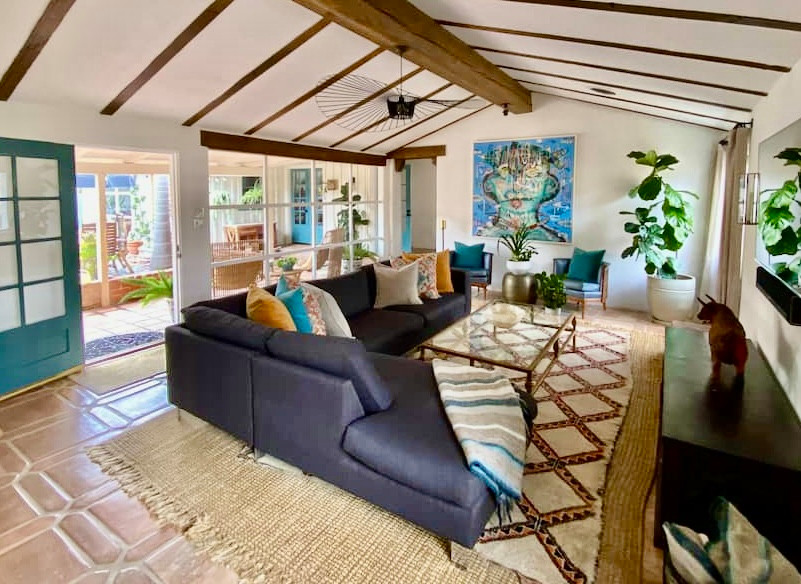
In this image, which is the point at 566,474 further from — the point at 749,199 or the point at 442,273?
the point at 442,273

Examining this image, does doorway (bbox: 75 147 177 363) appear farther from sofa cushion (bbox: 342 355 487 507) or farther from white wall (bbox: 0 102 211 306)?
sofa cushion (bbox: 342 355 487 507)

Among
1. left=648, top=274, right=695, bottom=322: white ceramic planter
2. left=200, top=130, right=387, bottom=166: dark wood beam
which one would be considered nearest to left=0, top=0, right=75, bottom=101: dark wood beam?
left=200, top=130, right=387, bottom=166: dark wood beam

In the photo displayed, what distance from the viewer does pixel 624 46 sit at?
318cm

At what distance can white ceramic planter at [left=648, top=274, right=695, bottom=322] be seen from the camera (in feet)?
18.4

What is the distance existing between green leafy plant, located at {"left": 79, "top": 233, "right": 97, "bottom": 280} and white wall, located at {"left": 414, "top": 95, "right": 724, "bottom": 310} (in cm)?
528

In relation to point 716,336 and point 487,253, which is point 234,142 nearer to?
point 487,253

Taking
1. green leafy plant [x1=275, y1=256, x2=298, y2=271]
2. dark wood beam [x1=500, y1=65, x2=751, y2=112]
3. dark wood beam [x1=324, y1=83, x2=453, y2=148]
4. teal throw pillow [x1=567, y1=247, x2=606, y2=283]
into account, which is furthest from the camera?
green leafy plant [x1=275, y1=256, x2=298, y2=271]

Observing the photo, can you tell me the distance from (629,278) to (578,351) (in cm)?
235

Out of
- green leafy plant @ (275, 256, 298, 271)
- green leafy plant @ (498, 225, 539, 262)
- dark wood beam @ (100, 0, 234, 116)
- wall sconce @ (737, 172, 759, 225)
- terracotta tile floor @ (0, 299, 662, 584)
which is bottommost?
terracotta tile floor @ (0, 299, 662, 584)

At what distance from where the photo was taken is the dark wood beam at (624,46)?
286cm

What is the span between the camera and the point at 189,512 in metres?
2.33

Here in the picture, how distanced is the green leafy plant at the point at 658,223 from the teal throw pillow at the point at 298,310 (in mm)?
4227

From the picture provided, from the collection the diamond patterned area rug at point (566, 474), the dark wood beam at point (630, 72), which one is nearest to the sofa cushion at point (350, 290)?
the diamond patterned area rug at point (566, 474)

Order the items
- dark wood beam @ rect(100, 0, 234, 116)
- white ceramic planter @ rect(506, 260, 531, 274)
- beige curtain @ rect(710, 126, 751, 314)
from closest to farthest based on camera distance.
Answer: dark wood beam @ rect(100, 0, 234, 116) → beige curtain @ rect(710, 126, 751, 314) → white ceramic planter @ rect(506, 260, 531, 274)
